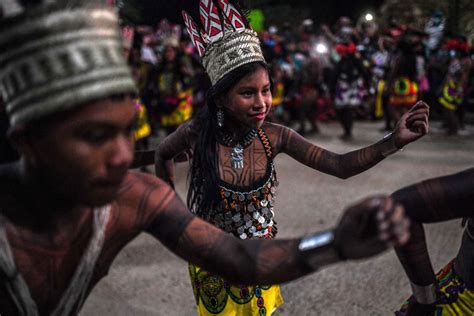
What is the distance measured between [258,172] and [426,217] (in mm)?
966

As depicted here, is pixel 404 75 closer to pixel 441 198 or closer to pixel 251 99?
pixel 251 99

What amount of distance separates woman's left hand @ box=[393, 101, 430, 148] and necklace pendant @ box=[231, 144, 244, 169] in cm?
70

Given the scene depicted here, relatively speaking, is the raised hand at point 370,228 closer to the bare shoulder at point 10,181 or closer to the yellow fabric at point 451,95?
the bare shoulder at point 10,181

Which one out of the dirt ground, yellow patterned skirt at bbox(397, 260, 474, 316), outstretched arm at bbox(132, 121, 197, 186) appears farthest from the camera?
the dirt ground

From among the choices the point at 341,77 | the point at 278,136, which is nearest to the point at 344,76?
the point at 341,77

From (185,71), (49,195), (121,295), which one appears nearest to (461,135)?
(185,71)

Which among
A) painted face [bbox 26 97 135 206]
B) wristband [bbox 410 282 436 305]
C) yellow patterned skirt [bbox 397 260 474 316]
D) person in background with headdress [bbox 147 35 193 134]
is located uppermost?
painted face [bbox 26 97 135 206]

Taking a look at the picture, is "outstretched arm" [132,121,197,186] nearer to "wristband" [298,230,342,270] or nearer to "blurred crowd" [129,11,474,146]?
"wristband" [298,230,342,270]

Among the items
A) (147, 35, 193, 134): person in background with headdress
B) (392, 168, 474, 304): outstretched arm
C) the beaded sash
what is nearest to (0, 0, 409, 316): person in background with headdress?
(392, 168, 474, 304): outstretched arm

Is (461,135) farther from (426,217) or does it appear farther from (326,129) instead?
(426,217)

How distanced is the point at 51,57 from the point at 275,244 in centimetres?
Answer: 77

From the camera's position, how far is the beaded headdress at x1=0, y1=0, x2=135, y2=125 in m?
1.17

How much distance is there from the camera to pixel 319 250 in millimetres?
1315

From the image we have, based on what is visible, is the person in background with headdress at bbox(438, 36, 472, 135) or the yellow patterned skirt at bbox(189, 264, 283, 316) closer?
the yellow patterned skirt at bbox(189, 264, 283, 316)
